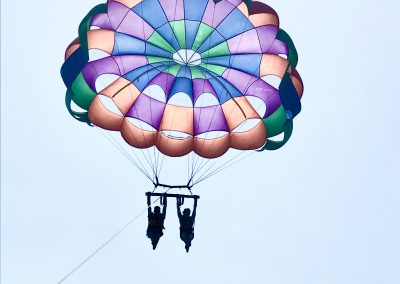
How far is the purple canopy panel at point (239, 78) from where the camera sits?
1642 centimetres

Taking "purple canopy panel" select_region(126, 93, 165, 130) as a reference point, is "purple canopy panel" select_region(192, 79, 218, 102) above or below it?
above

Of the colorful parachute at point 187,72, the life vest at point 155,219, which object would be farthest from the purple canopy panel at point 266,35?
the life vest at point 155,219

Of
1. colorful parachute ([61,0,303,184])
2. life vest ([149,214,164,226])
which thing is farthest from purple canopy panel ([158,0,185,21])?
life vest ([149,214,164,226])

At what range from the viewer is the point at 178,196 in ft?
51.1

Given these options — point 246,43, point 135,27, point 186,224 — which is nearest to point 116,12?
point 135,27

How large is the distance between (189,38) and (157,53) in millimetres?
658

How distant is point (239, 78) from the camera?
54.2 ft

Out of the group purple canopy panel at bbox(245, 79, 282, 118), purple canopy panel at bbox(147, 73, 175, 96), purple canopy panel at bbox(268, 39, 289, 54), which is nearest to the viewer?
purple canopy panel at bbox(268, 39, 289, 54)

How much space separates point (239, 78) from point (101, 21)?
Answer: 2761mm

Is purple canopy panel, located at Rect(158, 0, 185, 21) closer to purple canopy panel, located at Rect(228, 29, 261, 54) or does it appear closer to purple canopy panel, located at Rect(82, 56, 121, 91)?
purple canopy panel, located at Rect(228, 29, 261, 54)

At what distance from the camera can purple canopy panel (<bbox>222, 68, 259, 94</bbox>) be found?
16.4 m

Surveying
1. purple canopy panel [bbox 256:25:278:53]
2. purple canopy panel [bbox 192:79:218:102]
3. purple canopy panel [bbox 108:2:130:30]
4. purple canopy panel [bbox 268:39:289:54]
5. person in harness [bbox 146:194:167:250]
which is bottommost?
person in harness [bbox 146:194:167:250]

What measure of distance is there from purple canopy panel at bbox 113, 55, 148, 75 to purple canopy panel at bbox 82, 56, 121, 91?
0.27ft

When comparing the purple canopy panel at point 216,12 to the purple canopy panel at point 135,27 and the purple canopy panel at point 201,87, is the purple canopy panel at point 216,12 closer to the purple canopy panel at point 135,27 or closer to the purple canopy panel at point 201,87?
the purple canopy panel at point 135,27
